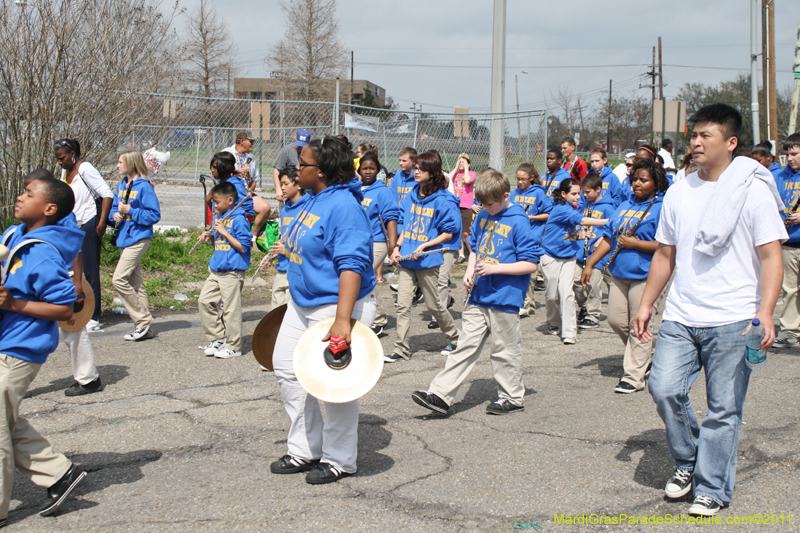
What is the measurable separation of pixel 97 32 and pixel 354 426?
752 centimetres

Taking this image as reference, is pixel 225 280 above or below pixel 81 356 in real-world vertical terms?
above

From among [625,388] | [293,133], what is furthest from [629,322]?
[293,133]

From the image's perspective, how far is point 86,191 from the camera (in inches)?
282

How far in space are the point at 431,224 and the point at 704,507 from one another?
3929mm

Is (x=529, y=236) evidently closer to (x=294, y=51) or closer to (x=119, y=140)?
(x=119, y=140)

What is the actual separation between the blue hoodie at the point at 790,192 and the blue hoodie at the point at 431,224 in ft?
11.1

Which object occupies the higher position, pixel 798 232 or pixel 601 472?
pixel 798 232

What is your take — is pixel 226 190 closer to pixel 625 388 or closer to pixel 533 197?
pixel 533 197

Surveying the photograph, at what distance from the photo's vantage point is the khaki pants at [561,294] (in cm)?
739

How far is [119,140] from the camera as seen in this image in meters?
10.0

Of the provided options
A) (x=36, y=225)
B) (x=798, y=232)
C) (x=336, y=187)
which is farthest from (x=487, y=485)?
(x=798, y=232)

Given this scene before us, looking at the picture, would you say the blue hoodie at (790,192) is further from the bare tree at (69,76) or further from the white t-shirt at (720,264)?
the bare tree at (69,76)

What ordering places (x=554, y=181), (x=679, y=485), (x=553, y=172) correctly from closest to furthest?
1. (x=679, y=485)
2. (x=554, y=181)
3. (x=553, y=172)

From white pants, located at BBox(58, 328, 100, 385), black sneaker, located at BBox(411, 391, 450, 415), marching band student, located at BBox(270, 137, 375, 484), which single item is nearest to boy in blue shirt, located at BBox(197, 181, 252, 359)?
white pants, located at BBox(58, 328, 100, 385)
